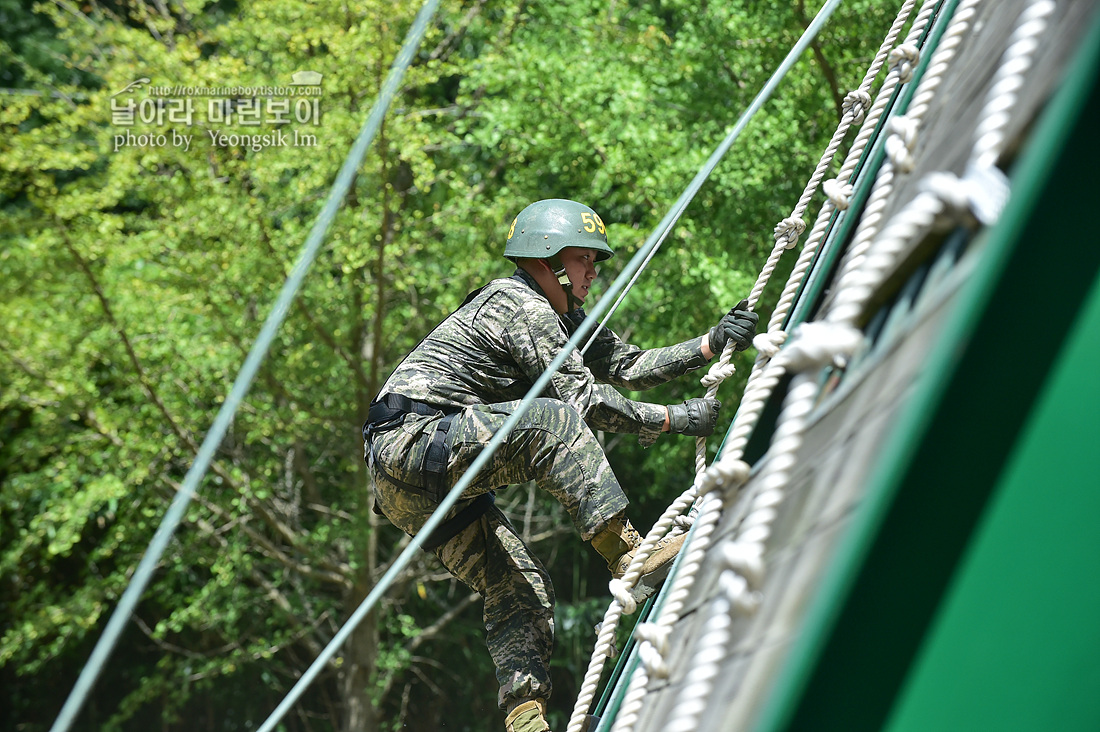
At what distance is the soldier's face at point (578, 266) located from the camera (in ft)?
11.6

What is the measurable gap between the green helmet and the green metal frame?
2.45 metres

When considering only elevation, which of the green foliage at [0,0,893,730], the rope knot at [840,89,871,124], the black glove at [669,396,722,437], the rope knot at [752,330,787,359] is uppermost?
the rope knot at [840,89,871,124]

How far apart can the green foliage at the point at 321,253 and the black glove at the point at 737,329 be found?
12.7 ft

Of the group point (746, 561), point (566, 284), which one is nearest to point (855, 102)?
point (566, 284)

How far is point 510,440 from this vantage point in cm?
301

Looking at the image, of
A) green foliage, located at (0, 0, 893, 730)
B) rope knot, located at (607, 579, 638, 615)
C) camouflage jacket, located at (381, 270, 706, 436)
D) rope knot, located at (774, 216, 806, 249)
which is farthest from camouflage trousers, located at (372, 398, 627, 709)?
green foliage, located at (0, 0, 893, 730)

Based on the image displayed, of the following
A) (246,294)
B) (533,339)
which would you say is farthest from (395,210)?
(533,339)

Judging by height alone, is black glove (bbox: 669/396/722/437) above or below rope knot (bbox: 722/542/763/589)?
below

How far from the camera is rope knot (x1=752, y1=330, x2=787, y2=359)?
2.20 metres

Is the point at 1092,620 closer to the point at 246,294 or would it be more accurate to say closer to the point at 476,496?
the point at 476,496

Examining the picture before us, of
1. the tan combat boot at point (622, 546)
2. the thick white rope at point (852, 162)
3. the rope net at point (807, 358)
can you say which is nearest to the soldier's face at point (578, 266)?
the thick white rope at point (852, 162)

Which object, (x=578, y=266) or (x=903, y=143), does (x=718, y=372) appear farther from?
(x=903, y=143)

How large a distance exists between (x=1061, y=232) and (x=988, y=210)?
78 millimetres

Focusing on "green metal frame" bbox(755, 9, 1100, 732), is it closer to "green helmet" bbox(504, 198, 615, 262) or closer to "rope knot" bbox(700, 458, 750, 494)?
"rope knot" bbox(700, 458, 750, 494)
